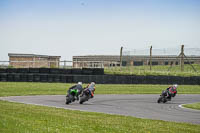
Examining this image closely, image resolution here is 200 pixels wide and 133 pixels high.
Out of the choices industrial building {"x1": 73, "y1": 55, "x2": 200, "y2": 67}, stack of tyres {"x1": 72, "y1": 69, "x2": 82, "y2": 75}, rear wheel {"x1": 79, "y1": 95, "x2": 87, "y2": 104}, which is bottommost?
rear wheel {"x1": 79, "y1": 95, "x2": 87, "y2": 104}

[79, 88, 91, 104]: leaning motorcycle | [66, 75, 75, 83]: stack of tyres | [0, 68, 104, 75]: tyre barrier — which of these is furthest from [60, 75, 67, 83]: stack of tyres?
[79, 88, 91, 104]: leaning motorcycle

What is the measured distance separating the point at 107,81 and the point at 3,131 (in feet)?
76.1

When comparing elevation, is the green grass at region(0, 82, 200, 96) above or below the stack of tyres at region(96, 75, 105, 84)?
below

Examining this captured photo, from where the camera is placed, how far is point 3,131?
970 cm

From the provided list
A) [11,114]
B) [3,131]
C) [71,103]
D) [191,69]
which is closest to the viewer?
[3,131]

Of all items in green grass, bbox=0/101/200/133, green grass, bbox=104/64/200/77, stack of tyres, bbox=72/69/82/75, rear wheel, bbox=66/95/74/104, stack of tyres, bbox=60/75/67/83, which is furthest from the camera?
green grass, bbox=104/64/200/77

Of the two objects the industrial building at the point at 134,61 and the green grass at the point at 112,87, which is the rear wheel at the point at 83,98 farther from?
the industrial building at the point at 134,61

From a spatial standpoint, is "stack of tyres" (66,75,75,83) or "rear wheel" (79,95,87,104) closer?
"rear wheel" (79,95,87,104)

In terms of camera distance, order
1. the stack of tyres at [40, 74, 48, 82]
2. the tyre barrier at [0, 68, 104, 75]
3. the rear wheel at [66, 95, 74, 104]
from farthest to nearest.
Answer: the tyre barrier at [0, 68, 104, 75] < the stack of tyres at [40, 74, 48, 82] < the rear wheel at [66, 95, 74, 104]

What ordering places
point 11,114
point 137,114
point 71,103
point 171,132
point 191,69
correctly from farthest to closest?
point 191,69 < point 71,103 < point 137,114 < point 11,114 < point 171,132

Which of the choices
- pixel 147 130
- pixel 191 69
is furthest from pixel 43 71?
pixel 147 130

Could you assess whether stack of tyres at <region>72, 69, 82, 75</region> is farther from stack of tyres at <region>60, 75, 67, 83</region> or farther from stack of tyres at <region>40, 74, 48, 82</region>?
stack of tyres at <region>40, 74, 48, 82</region>

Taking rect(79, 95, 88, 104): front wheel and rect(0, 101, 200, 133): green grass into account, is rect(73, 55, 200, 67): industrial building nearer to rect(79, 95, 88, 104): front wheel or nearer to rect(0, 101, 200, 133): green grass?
rect(79, 95, 88, 104): front wheel

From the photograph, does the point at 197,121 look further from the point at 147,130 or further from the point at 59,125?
the point at 59,125
